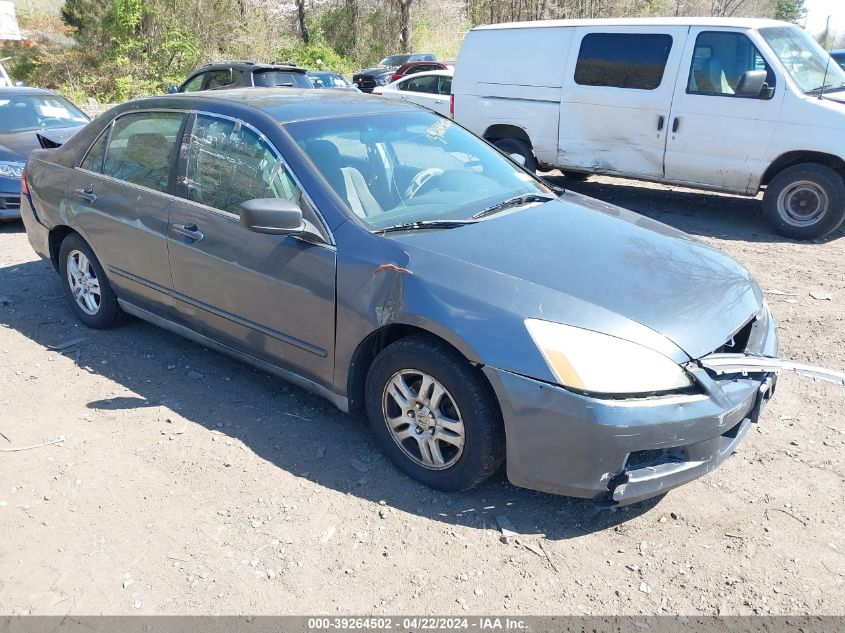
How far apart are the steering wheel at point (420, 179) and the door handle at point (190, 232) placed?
46.1 inches

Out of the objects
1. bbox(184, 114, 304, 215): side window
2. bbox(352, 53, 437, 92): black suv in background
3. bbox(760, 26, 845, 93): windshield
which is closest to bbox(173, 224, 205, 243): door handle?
bbox(184, 114, 304, 215): side window

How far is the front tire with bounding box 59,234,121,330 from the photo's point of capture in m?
4.82

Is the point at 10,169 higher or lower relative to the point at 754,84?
lower

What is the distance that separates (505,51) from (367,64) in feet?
101

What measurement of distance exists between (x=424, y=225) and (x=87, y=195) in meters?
2.55

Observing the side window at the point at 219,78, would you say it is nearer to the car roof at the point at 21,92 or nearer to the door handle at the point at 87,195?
the car roof at the point at 21,92

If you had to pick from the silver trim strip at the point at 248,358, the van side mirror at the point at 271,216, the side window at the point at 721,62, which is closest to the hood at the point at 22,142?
the silver trim strip at the point at 248,358

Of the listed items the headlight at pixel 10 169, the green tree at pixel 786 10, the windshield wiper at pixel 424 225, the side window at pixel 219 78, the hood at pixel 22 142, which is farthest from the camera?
the green tree at pixel 786 10

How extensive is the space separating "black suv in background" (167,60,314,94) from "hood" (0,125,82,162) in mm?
2551

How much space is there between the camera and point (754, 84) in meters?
7.07

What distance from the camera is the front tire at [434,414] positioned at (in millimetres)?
2928

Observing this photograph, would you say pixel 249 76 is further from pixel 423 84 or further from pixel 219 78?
pixel 423 84

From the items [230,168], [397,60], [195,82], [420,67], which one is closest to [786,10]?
[397,60]

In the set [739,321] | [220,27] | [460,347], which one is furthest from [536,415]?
[220,27]
